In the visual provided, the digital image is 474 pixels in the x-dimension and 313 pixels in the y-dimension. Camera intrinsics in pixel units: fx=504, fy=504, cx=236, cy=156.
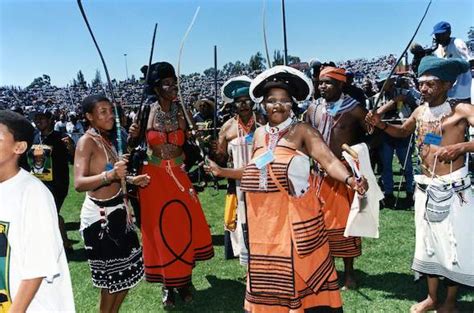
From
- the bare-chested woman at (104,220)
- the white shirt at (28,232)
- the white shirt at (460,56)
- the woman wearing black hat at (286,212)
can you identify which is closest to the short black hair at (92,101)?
the bare-chested woman at (104,220)

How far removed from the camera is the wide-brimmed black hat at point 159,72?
15.6ft

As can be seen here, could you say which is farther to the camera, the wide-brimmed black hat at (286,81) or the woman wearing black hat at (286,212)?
the wide-brimmed black hat at (286,81)

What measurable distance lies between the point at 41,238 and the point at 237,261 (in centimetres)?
409

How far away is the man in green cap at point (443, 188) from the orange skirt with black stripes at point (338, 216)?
828 millimetres

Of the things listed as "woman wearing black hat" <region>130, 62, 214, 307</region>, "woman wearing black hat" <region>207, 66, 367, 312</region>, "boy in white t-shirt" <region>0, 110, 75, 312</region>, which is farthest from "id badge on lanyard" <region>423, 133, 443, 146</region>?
"boy in white t-shirt" <region>0, 110, 75, 312</region>

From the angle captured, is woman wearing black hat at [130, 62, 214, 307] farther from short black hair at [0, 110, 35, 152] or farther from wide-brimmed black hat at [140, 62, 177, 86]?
short black hair at [0, 110, 35, 152]

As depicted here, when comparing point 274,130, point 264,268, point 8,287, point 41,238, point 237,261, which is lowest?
point 237,261

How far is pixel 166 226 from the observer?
15.9 feet

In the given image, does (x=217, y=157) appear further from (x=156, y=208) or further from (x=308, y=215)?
(x=308, y=215)

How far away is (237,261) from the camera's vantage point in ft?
20.2

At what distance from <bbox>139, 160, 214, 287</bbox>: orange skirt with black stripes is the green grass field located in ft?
1.21

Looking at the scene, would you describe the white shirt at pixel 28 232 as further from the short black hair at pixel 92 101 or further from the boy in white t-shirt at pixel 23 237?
the short black hair at pixel 92 101

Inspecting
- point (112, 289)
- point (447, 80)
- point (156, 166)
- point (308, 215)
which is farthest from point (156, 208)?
point (447, 80)

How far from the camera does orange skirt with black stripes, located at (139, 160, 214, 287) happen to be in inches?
190
